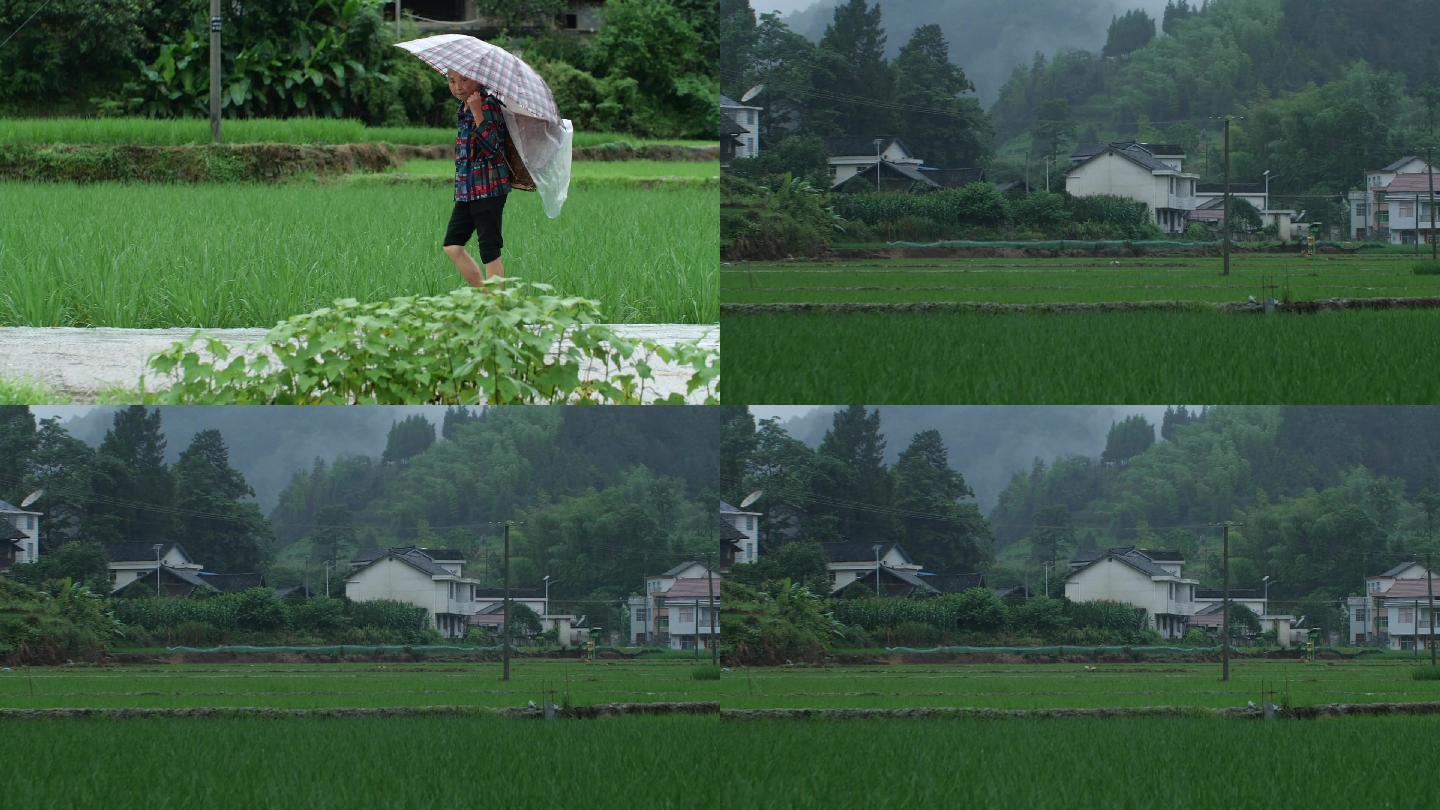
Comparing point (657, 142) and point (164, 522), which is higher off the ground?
point (657, 142)

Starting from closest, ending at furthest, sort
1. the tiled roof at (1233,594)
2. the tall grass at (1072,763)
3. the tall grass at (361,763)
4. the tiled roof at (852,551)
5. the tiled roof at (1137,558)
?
the tall grass at (361,763)
the tall grass at (1072,763)
the tiled roof at (852,551)
the tiled roof at (1137,558)
the tiled roof at (1233,594)

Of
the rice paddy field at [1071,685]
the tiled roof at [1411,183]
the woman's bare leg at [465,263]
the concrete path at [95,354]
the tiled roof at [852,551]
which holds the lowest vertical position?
the rice paddy field at [1071,685]

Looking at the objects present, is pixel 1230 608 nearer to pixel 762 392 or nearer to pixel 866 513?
pixel 866 513

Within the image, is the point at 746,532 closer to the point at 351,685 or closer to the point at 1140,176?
the point at 351,685

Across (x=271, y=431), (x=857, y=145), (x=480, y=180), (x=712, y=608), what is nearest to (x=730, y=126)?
(x=857, y=145)

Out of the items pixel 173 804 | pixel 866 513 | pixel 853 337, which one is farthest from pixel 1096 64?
pixel 173 804

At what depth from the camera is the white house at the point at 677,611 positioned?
781 centimetres

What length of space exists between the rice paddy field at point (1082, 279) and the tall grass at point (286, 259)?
0.80 m

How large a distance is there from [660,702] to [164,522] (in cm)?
302

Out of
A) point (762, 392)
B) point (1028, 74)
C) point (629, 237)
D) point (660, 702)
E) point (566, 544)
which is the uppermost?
point (1028, 74)

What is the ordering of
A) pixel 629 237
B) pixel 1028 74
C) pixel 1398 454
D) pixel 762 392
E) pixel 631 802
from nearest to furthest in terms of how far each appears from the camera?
pixel 631 802 < pixel 762 392 < pixel 1398 454 < pixel 629 237 < pixel 1028 74

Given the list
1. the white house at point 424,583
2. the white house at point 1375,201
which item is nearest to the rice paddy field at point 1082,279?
the white house at point 1375,201

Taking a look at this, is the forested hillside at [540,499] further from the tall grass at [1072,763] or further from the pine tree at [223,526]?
the tall grass at [1072,763]

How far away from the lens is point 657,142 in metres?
20.3
